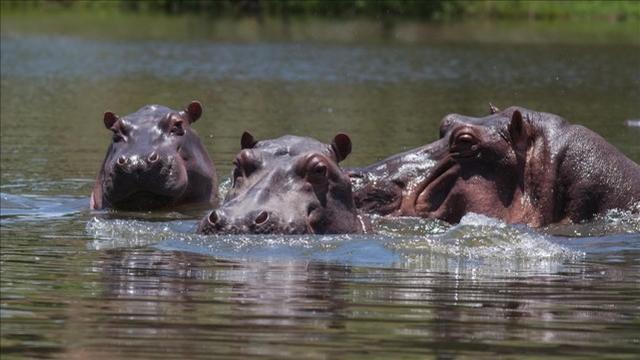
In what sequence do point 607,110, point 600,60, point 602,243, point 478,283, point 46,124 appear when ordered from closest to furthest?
point 478,283
point 602,243
point 46,124
point 607,110
point 600,60

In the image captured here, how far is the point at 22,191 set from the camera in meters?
13.0

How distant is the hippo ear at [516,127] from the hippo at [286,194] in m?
1.44

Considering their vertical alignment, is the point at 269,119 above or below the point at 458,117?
below

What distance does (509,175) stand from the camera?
33.4ft

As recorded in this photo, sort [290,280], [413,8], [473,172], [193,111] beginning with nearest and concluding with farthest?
[290,280] < [473,172] < [193,111] < [413,8]

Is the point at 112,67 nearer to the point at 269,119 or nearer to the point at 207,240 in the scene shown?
the point at 269,119

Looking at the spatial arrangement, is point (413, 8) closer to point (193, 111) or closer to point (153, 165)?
point (193, 111)

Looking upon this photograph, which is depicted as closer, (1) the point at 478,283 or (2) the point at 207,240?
(1) the point at 478,283

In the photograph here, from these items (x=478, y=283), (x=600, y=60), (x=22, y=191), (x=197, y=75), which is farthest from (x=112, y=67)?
(x=478, y=283)

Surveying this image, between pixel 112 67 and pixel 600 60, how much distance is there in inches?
446

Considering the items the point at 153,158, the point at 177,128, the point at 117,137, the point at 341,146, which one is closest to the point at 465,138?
the point at 341,146

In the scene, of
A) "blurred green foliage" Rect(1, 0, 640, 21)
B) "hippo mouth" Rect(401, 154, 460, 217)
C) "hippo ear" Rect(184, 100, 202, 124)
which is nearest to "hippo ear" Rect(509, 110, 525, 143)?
"hippo mouth" Rect(401, 154, 460, 217)

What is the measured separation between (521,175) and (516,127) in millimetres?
345

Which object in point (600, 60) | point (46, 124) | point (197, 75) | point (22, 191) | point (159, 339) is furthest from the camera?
point (600, 60)
